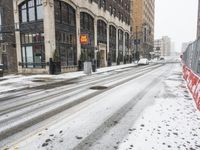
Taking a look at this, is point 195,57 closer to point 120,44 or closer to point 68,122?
point 68,122

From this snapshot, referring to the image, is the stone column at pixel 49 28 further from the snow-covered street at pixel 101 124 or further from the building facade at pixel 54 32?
the snow-covered street at pixel 101 124

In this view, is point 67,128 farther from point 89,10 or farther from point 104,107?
point 89,10

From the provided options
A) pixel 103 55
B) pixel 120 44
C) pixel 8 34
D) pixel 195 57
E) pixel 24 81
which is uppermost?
pixel 120 44

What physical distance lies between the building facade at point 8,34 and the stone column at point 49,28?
6.17 metres

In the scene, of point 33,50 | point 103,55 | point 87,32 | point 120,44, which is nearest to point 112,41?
point 120,44

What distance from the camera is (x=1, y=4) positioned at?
25359 mm

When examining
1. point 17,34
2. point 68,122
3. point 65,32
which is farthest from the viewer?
point 65,32

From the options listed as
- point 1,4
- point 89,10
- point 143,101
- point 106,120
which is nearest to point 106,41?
point 89,10

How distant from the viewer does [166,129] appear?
507 cm

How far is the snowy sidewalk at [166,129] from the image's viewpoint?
422cm

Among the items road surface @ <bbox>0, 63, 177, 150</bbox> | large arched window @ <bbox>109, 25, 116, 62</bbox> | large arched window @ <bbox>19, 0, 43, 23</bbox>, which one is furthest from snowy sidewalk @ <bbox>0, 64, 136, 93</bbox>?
large arched window @ <bbox>109, 25, 116, 62</bbox>

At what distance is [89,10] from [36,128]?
26.7 metres

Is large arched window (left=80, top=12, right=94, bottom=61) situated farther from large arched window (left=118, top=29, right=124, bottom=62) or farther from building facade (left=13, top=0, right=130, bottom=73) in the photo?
large arched window (left=118, top=29, right=124, bottom=62)

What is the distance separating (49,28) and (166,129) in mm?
18917
